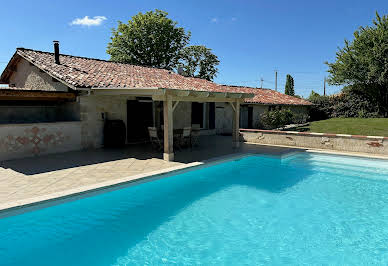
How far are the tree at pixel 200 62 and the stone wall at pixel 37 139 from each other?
30234 mm

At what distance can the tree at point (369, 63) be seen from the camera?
25.4 m

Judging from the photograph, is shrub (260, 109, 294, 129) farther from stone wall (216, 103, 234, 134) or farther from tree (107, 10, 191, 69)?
tree (107, 10, 191, 69)

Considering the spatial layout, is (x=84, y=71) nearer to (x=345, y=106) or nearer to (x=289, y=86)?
(x=345, y=106)

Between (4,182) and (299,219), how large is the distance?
6.99 metres

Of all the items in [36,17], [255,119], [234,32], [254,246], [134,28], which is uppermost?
[134,28]

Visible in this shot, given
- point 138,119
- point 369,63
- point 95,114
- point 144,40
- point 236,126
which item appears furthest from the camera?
point 144,40

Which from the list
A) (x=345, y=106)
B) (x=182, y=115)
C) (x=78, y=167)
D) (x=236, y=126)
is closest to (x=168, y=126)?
(x=78, y=167)

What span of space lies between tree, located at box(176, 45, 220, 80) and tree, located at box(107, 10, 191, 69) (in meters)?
5.78

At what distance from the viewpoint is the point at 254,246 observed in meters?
4.42

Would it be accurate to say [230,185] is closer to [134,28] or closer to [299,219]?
[299,219]

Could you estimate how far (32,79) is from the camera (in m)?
13.1

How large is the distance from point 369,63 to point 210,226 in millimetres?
28782

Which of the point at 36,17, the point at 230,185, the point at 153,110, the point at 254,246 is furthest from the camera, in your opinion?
the point at 36,17

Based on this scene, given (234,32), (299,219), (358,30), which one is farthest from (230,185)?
(358,30)
